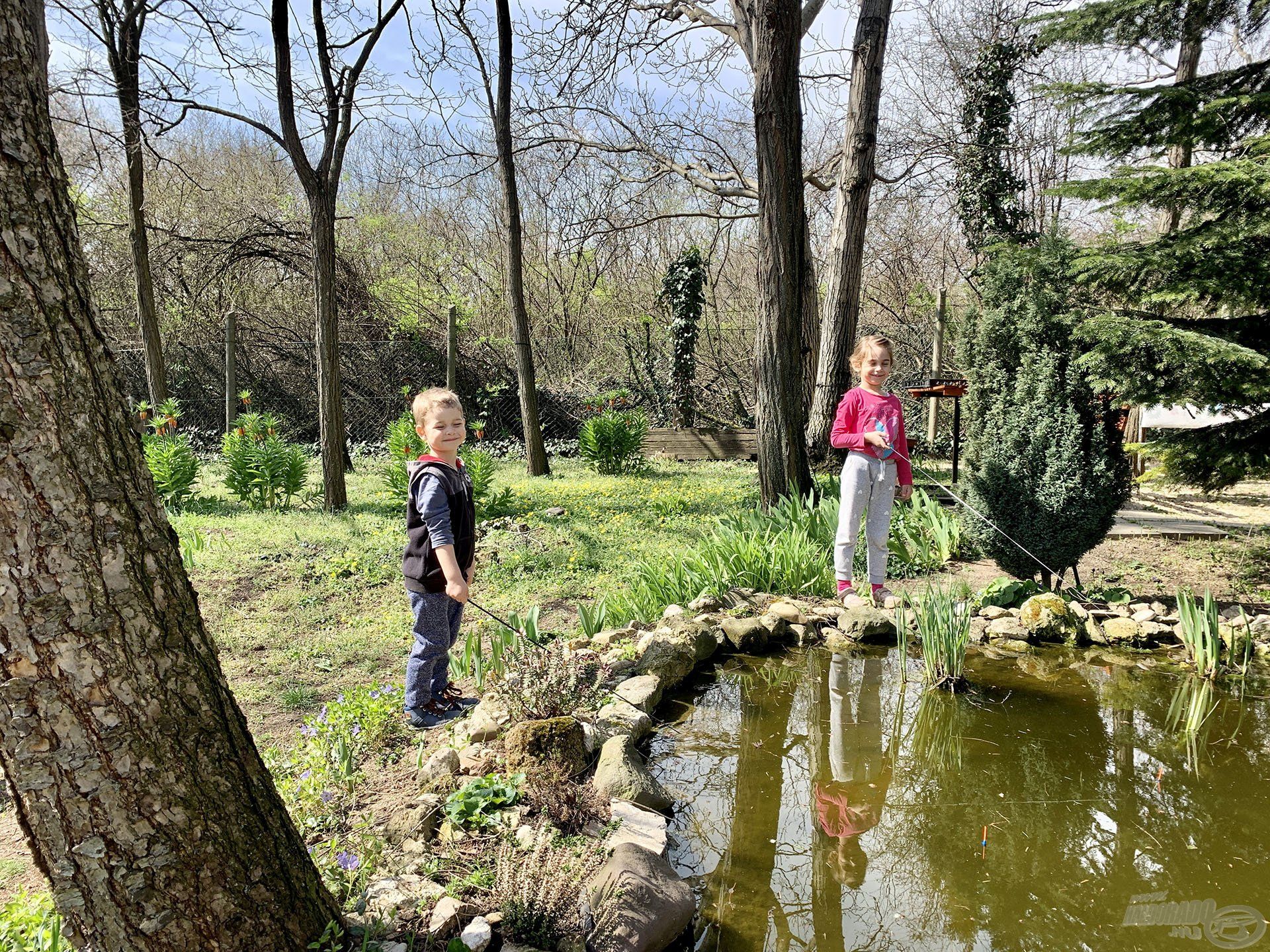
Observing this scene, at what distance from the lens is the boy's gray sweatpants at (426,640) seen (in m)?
3.12

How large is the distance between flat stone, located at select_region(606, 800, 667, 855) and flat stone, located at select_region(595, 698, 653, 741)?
1.27ft

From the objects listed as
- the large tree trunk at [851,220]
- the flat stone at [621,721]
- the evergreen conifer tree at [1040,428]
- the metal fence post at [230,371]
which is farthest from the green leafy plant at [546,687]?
the metal fence post at [230,371]

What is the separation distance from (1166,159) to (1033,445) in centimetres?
1055

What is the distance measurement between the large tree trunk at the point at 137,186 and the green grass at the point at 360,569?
171cm

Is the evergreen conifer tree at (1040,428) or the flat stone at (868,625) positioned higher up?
the evergreen conifer tree at (1040,428)

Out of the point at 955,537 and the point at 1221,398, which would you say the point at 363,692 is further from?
the point at 1221,398

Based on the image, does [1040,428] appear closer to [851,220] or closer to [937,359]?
[851,220]

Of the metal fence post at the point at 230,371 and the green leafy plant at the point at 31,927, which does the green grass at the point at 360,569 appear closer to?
the metal fence post at the point at 230,371

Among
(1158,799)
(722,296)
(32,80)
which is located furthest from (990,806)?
(722,296)

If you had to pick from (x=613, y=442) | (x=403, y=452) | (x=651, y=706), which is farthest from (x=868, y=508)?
(x=613, y=442)

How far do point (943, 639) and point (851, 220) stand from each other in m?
5.88

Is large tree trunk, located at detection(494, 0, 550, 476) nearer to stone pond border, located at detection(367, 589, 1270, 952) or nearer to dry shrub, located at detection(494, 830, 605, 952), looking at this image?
stone pond border, located at detection(367, 589, 1270, 952)

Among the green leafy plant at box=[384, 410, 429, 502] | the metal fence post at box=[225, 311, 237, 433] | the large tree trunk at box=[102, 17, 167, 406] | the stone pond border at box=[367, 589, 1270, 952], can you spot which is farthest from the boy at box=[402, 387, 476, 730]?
the metal fence post at box=[225, 311, 237, 433]

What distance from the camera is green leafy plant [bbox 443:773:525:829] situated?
7.70 ft
